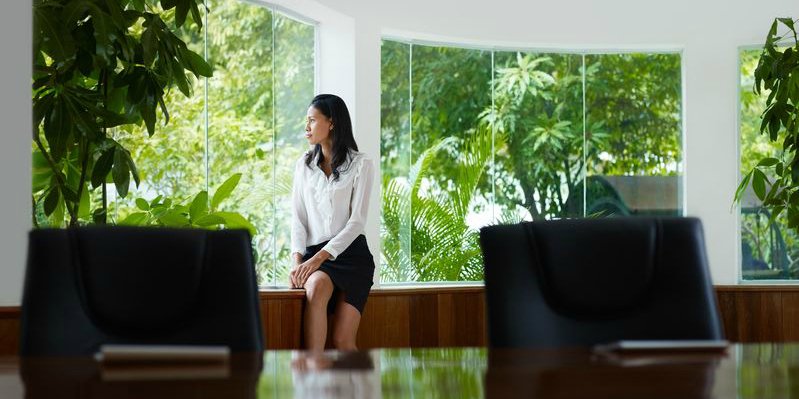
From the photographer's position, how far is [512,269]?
211 centimetres

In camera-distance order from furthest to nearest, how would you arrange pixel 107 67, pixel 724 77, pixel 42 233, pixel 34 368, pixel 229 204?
pixel 724 77 < pixel 229 204 < pixel 107 67 < pixel 42 233 < pixel 34 368

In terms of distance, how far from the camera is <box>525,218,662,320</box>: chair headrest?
83.9 inches

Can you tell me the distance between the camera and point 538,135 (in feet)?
26.7

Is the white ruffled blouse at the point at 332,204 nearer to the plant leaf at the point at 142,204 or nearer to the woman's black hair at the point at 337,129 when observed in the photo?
the woman's black hair at the point at 337,129

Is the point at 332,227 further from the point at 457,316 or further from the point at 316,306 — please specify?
the point at 457,316

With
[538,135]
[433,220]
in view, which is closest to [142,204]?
[433,220]

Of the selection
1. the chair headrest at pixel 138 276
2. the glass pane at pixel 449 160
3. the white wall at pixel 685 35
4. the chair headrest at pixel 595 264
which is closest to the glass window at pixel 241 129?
the white wall at pixel 685 35

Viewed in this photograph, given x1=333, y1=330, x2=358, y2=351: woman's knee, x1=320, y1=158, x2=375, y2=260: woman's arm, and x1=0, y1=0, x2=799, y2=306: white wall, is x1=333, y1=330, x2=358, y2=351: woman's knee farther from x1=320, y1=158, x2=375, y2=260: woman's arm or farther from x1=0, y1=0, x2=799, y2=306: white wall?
x1=0, y1=0, x2=799, y2=306: white wall

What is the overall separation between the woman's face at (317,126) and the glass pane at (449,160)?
105 inches

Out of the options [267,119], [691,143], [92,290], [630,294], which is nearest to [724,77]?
[691,143]

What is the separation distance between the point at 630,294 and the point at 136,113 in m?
2.10

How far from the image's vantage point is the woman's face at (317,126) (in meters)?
4.84

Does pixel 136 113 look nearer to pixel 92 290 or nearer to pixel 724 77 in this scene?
pixel 92 290

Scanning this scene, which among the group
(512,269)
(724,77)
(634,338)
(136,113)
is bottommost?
(634,338)
